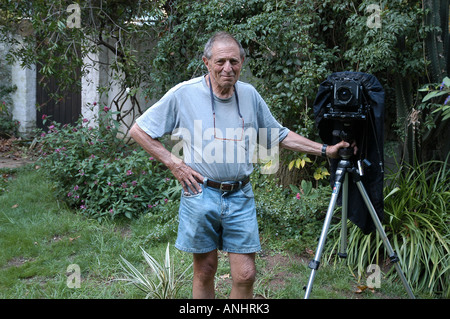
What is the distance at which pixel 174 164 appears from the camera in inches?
114

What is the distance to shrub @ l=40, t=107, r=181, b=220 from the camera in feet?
18.0

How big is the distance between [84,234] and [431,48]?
12.5 feet

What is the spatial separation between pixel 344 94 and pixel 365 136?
371 mm

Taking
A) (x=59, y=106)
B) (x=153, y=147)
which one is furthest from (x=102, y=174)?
(x=59, y=106)

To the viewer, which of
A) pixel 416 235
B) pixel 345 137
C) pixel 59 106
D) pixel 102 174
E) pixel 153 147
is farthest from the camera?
pixel 59 106

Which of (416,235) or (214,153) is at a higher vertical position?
(214,153)

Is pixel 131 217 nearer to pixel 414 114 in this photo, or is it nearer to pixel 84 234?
pixel 84 234

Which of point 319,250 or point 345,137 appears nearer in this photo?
point 319,250

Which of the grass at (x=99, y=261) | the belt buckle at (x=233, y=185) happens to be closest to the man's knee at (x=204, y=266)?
the belt buckle at (x=233, y=185)

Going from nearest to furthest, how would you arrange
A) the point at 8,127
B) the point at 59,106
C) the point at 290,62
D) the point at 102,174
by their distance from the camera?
the point at 290,62
the point at 102,174
the point at 8,127
the point at 59,106

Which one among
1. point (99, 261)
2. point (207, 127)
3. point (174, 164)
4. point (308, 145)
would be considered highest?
point (207, 127)

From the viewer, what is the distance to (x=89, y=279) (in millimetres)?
4078

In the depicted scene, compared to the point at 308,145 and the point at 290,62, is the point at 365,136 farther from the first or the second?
the point at 290,62

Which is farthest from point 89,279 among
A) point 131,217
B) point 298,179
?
point 298,179
